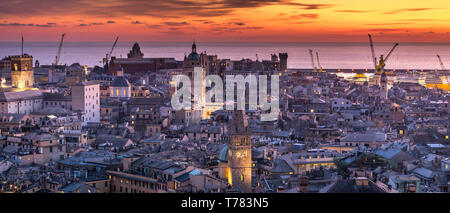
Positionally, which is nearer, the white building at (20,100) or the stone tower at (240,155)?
the stone tower at (240,155)

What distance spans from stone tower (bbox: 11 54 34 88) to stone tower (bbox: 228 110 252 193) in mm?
18166

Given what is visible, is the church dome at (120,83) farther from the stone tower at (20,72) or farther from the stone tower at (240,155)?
the stone tower at (240,155)

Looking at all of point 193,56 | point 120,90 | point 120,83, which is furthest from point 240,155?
point 120,83

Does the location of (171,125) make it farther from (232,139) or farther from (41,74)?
(41,74)

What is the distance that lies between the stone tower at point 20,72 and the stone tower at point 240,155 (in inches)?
715

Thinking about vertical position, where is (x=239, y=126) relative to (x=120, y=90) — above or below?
below

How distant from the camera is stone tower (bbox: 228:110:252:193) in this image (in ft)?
38.3

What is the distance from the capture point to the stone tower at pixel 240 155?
11672 mm

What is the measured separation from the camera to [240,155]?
38.8ft

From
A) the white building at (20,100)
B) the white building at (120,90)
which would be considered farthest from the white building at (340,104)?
the white building at (20,100)

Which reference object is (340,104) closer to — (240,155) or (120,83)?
(120,83)

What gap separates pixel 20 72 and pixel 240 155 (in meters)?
18.7
